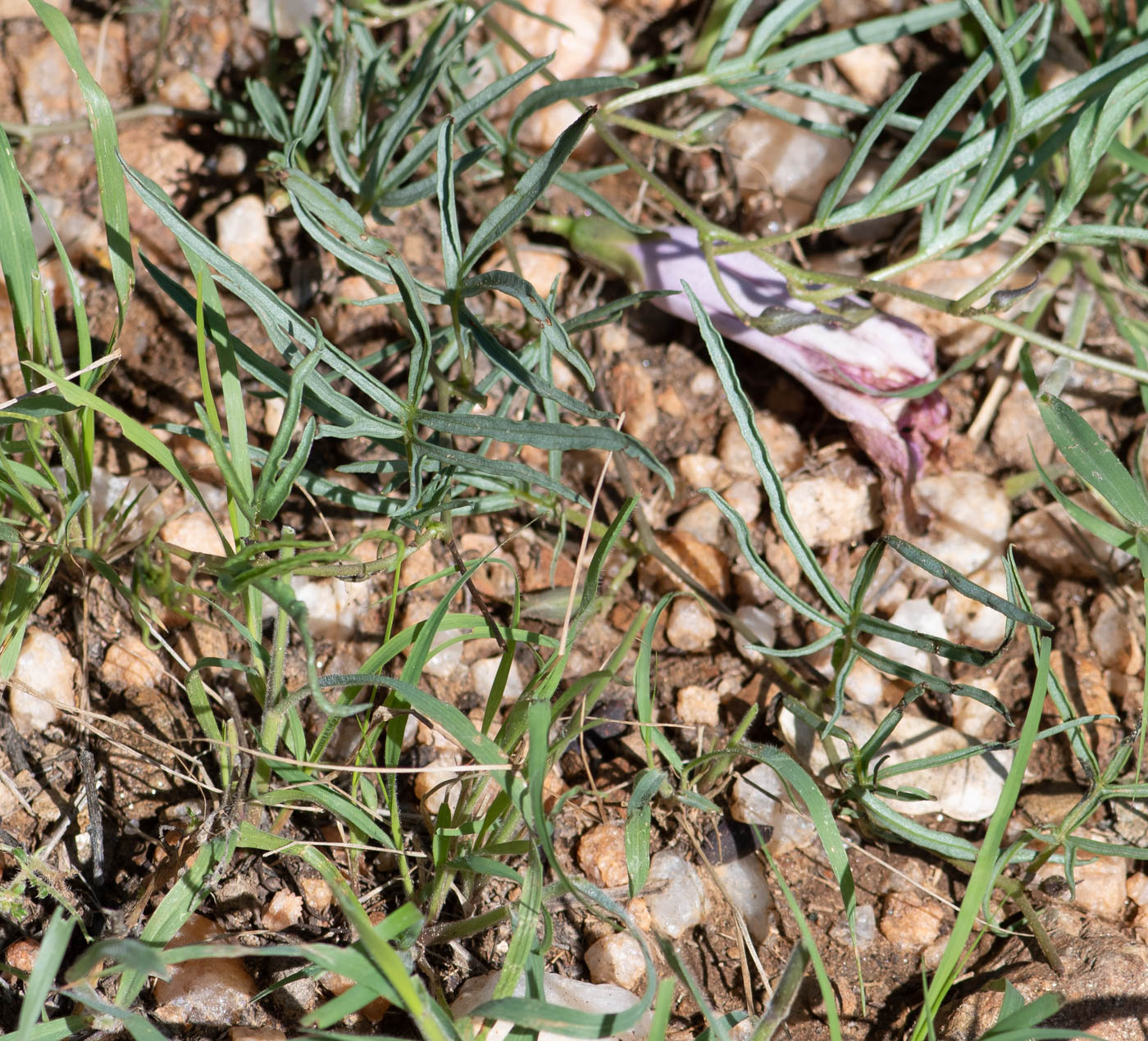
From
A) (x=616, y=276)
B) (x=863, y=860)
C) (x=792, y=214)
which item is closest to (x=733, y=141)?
(x=792, y=214)

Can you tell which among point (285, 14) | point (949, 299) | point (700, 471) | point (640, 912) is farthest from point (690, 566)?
point (285, 14)

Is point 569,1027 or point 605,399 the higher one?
point 605,399

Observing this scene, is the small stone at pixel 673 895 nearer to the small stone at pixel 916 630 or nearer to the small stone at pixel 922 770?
the small stone at pixel 922 770

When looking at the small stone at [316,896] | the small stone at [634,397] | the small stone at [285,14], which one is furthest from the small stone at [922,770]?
the small stone at [285,14]

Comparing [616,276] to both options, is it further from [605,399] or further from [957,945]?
[957,945]

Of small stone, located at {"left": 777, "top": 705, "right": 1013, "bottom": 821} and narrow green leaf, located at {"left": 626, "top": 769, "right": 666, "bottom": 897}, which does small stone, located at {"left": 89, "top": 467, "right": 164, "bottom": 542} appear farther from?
small stone, located at {"left": 777, "top": 705, "right": 1013, "bottom": 821}

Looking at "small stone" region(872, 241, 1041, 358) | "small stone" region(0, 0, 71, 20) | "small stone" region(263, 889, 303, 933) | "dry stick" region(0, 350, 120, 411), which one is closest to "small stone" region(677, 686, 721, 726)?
"small stone" region(263, 889, 303, 933)
